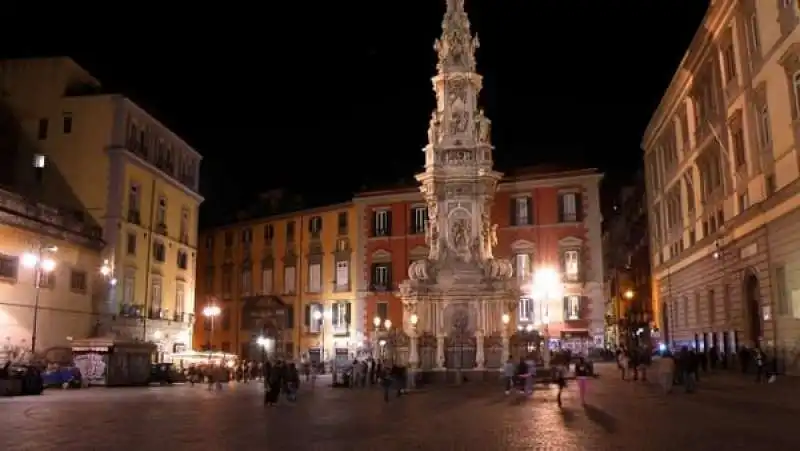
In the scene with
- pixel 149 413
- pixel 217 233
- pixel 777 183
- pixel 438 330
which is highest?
pixel 217 233

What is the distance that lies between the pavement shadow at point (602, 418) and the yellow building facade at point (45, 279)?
95.5ft

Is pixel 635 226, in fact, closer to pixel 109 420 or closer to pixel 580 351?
pixel 580 351

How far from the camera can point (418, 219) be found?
218 ft

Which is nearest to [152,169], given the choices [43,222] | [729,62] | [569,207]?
[43,222]

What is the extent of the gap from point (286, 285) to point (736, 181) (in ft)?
144

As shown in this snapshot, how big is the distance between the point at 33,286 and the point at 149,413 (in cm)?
2358

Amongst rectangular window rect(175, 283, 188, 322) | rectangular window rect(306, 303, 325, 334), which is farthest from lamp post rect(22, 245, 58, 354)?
rectangular window rect(306, 303, 325, 334)

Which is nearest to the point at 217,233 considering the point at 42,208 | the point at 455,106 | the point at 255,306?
the point at 255,306

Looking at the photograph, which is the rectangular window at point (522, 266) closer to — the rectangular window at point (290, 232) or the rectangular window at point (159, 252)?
the rectangular window at point (290, 232)

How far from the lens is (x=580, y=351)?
58.1 m

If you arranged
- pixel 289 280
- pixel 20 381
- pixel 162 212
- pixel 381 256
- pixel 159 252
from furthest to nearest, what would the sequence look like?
pixel 289 280
pixel 381 256
pixel 162 212
pixel 159 252
pixel 20 381

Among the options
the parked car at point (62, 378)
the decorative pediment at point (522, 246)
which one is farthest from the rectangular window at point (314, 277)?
the parked car at point (62, 378)

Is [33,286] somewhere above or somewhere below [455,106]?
below

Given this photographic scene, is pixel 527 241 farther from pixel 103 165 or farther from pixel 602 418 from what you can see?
pixel 602 418
